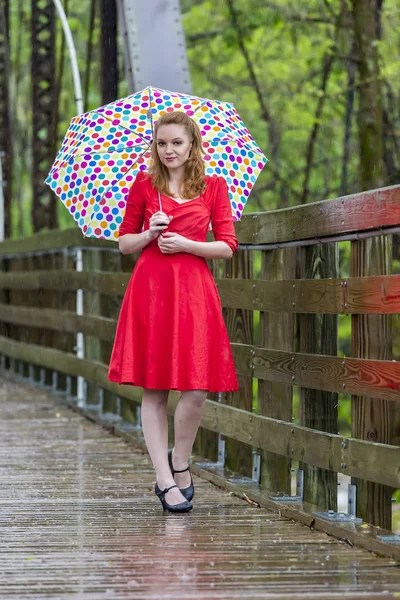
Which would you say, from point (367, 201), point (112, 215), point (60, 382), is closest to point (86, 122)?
point (112, 215)

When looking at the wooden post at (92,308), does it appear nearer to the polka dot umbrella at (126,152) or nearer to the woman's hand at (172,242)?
the polka dot umbrella at (126,152)

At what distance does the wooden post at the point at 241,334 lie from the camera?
700 centimetres

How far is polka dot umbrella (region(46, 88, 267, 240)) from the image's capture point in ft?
20.9

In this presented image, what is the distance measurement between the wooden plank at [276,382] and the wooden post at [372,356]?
0.84 m

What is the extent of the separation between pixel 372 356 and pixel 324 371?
476 mm

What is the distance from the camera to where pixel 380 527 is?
212 inches

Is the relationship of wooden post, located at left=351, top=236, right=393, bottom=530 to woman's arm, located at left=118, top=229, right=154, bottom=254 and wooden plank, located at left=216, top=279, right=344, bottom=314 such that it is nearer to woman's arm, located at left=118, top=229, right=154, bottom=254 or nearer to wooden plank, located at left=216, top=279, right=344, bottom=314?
wooden plank, located at left=216, top=279, right=344, bottom=314

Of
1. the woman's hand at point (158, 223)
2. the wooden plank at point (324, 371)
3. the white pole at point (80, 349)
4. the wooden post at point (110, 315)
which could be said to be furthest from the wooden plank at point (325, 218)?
the white pole at point (80, 349)

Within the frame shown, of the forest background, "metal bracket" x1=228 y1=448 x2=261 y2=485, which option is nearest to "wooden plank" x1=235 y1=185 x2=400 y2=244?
"metal bracket" x1=228 y1=448 x2=261 y2=485

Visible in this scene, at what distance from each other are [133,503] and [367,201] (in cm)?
196

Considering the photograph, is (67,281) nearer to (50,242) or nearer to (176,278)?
(50,242)

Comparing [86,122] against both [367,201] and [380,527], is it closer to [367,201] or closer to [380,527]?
[367,201]

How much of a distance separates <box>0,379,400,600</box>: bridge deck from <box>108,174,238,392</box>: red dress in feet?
2.07

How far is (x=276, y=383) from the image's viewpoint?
654 centimetres
